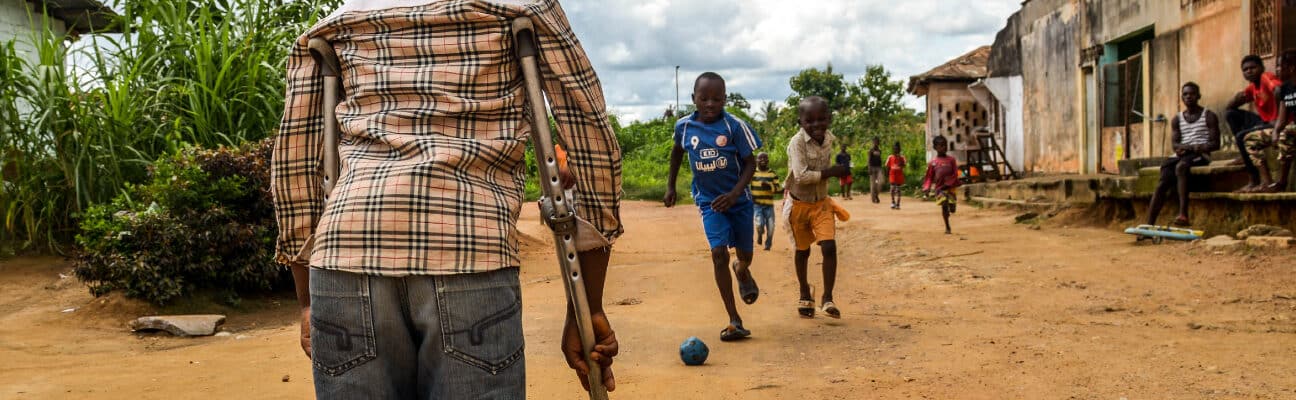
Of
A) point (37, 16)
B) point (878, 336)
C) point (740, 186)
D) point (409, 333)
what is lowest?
point (878, 336)

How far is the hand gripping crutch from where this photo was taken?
78.7 inches

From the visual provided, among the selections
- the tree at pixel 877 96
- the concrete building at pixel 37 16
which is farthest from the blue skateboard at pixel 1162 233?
the tree at pixel 877 96

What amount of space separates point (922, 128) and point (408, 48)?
112 ft

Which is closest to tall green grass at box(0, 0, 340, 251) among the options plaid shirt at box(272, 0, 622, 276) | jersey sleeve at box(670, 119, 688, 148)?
jersey sleeve at box(670, 119, 688, 148)

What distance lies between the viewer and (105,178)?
798cm

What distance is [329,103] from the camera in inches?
79.9

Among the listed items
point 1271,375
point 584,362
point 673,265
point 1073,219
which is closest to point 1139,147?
point 1073,219

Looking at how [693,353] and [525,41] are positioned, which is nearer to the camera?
[525,41]

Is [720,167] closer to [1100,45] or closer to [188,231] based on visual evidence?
[188,231]

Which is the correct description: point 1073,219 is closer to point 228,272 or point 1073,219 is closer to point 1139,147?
point 1139,147

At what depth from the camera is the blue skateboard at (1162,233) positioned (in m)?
9.16

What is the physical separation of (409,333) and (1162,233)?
357 inches

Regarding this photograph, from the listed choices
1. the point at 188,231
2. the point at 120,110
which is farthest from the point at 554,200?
the point at 120,110

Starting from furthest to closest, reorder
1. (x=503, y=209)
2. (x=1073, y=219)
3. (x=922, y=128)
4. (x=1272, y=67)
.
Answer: (x=922, y=128) → (x=1073, y=219) → (x=1272, y=67) → (x=503, y=209)
